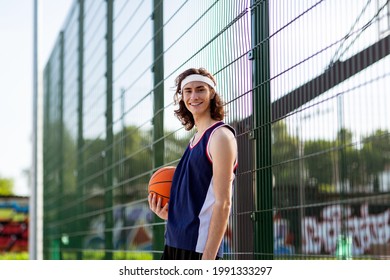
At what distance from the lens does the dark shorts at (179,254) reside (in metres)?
4.34

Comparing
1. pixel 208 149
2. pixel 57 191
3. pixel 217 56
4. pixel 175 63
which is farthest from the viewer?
pixel 57 191

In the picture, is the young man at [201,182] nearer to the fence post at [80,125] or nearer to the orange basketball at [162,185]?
the orange basketball at [162,185]

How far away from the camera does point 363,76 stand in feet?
12.8

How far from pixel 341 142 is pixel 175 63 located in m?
2.38

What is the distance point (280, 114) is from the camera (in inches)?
185

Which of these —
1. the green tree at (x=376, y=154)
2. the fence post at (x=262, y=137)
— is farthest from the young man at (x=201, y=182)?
the green tree at (x=376, y=154)

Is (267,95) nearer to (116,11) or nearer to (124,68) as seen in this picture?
(124,68)

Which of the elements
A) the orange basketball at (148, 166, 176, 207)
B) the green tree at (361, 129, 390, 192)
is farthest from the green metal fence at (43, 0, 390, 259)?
the orange basketball at (148, 166, 176, 207)

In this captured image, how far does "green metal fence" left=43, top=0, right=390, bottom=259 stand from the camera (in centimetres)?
395

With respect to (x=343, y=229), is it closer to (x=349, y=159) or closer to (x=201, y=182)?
(x=349, y=159)

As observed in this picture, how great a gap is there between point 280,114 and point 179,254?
0.87m

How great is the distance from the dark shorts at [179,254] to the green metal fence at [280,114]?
511 mm

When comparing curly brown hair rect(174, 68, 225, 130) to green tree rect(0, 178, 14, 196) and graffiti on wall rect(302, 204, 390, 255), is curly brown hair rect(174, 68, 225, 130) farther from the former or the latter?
green tree rect(0, 178, 14, 196)
